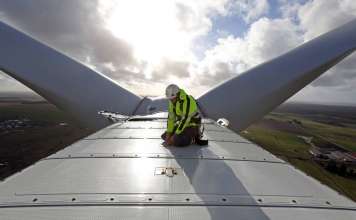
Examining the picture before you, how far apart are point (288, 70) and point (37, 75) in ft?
23.2

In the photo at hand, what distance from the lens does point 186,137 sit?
5320 millimetres

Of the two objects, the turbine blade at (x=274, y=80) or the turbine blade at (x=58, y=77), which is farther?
the turbine blade at (x=274, y=80)

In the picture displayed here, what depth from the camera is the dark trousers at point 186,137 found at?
5148 mm

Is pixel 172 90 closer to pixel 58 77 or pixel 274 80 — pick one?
pixel 274 80

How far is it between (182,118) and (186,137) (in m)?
0.41

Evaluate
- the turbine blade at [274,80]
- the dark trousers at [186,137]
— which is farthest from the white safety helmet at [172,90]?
the turbine blade at [274,80]

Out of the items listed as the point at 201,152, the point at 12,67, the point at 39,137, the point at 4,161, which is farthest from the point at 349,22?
the point at 39,137

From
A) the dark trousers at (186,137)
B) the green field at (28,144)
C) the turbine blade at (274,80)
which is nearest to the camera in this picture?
the dark trousers at (186,137)

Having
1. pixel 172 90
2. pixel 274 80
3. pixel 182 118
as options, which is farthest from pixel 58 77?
pixel 274 80

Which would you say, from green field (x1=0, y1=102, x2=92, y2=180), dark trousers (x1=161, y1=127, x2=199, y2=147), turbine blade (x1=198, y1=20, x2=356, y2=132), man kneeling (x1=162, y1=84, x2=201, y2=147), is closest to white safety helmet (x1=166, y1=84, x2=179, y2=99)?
man kneeling (x1=162, y1=84, x2=201, y2=147)

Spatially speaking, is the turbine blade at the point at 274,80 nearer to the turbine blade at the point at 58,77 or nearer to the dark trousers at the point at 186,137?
the dark trousers at the point at 186,137

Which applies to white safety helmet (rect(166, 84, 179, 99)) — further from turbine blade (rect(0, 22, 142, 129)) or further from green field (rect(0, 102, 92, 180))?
green field (rect(0, 102, 92, 180))

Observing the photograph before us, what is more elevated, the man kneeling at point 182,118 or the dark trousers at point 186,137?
the man kneeling at point 182,118

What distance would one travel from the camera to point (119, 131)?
20.7 feet
